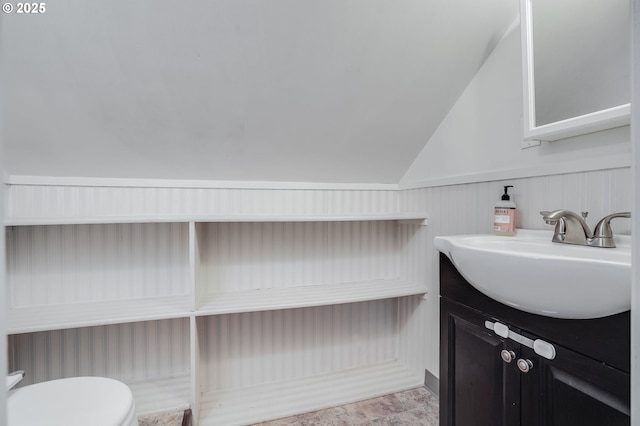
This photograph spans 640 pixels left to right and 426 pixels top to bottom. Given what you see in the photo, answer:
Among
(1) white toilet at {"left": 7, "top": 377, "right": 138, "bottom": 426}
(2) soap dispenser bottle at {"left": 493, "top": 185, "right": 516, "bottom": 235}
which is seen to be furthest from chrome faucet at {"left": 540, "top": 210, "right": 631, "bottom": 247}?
(1) white toilet at {"left": 7, "top": 377, "right": 138, "bottom": 426}

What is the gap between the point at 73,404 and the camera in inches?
36.6

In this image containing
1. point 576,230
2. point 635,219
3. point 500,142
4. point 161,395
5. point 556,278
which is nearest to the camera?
point 635,219

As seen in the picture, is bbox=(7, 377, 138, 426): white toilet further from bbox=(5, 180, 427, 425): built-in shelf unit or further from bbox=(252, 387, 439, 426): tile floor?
bbox=(252, 387, 439, 426): tile floor

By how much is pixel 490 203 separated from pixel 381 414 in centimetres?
116

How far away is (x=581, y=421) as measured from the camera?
66cm

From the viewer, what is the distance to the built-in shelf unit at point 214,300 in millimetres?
1430

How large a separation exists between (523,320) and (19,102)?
6.13 feet

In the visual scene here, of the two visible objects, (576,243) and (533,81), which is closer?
(576,243)

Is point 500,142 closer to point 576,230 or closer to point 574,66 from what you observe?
point 574,66

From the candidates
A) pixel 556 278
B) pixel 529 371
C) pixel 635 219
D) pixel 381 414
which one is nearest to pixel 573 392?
pixel 529 371

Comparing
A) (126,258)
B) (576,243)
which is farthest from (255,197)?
(576,243)

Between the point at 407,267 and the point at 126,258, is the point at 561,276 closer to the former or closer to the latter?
the point at 407,267

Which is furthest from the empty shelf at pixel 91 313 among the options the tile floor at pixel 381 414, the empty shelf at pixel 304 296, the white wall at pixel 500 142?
the white wall at pixel 500 142

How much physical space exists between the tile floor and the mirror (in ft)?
4.50
